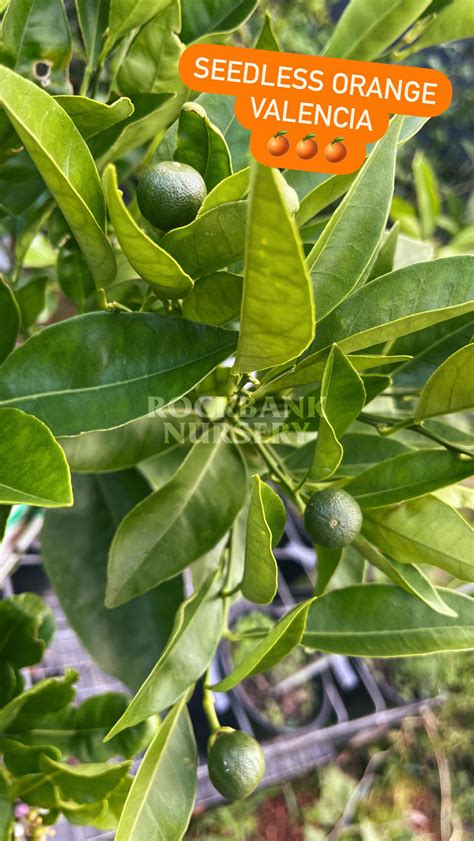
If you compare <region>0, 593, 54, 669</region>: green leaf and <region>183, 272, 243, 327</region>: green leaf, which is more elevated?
<region>183, 272, 243, 327</region>: green leaf

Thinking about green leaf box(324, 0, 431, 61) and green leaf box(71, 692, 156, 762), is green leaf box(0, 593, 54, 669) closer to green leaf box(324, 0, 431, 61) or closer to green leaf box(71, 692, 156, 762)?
green leaf box(71, 692, 156, 762)

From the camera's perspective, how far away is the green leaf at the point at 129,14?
1.26 ft

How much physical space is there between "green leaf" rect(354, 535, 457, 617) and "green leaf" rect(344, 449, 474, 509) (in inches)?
1.2

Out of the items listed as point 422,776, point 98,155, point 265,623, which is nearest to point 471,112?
point 265,623

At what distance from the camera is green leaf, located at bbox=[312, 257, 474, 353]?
0.33 m

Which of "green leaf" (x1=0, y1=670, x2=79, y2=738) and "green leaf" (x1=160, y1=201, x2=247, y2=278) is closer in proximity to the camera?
"green leaf" (x1=160, y1=201, x2=247, y2=278)

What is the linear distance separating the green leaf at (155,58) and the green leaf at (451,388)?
0.26 m

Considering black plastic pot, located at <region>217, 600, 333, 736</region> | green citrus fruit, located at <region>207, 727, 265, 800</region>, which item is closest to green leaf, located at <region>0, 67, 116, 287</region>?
green citrus fruit, located at <region>207, 727, 265, 800</region>

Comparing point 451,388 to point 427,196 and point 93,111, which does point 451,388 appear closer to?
point 93,111

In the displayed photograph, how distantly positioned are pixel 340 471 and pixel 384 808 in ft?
5.55

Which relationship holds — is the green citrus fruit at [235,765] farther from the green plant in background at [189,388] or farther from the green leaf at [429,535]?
the green leaf at [429,535]

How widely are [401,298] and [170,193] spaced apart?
5.1 inches

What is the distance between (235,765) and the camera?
16.6 inches

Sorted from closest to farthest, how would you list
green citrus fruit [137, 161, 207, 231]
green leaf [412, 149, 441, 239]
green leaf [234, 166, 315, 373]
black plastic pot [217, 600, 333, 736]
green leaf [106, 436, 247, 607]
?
green leaf [234, 166, 315, 373]
green citrus fruit [137, 161, 207, 231]
green leaf [106, 436, 247, 607]
green leaf [412, 149, 441, 239]
black plastic pot [217, 600, 333, 736]
